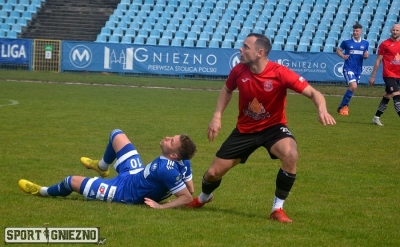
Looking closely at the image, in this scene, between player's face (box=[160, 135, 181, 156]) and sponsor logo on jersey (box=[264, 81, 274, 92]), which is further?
player's face (box=[160, 135, 181, 156])

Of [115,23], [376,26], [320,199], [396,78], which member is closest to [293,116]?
[396,78]

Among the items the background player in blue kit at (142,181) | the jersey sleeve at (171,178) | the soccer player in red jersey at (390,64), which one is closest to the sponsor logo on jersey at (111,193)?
the background player in blue kit at (142,181)

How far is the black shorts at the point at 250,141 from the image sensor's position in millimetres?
8180

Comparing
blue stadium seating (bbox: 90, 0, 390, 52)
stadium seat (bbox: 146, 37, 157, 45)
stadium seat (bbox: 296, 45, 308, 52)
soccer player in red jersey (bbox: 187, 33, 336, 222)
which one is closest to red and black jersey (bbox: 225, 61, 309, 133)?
soccer player in red jersey (bbox: 187, 33, 336, 222)

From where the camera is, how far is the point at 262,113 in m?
8.16

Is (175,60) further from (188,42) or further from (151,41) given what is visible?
(151,41)

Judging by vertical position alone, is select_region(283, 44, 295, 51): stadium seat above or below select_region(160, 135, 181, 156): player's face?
below

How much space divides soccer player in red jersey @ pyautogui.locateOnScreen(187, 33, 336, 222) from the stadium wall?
24591 millimetres

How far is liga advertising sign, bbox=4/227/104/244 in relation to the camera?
21.7ft

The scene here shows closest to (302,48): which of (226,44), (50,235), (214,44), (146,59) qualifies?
(226,44)

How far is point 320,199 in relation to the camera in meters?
9.38

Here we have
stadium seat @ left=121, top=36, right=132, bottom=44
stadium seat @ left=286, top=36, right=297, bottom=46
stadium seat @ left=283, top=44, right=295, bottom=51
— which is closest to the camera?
stadium seat @ left=283, top=44, right=295, bottom=51

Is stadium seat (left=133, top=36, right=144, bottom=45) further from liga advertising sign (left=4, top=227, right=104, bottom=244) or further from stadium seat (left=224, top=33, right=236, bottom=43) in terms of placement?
liga advertising sign (left=4, top=227, right=104, bottom=244)

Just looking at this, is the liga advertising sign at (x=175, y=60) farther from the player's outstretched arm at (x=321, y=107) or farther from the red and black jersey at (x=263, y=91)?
the player's outstretched arm at (x=321, y=107)
